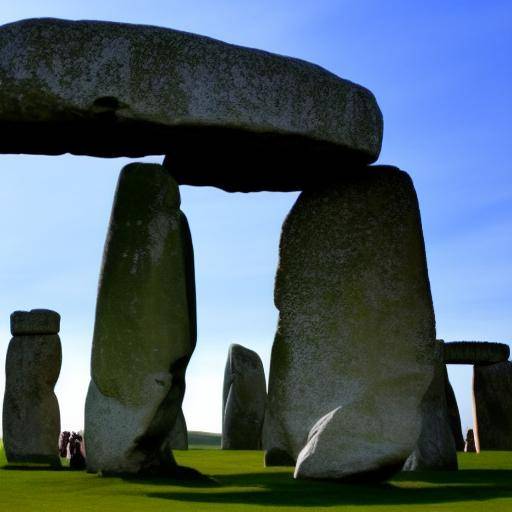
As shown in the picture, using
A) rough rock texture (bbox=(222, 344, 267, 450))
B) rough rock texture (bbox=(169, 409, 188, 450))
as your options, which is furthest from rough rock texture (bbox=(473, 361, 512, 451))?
rough rock texture (bbox=(169, 409, 188, 450))

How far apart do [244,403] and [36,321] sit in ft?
16.8

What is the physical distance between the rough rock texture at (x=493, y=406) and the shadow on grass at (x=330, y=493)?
9.45 meters

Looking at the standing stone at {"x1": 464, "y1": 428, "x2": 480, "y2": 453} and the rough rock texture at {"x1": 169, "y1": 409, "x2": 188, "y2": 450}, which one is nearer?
the rough rock texture at {"x1": 169, "y1": 409, "x2": 188, "y2": 450}

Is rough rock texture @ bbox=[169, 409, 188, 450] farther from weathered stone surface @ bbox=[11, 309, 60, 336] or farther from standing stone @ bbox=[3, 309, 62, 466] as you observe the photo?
weathered stone surface @ bbox=[11, 309, 60, 336]

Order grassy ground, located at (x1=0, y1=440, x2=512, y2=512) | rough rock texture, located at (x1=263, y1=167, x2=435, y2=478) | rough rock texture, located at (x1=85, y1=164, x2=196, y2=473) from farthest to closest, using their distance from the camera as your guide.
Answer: rough rock texture, located at (x1=263, y1=167, x2=435, y2=478) → rough rock texture, located at (x1=85, y1=164, x2=196, y2=473) → grassy ground, located at (x1=0, y1=440, x2=512, y2=512)

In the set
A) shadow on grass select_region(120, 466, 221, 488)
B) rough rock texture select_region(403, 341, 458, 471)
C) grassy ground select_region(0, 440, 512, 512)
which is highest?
rough rock texture select_region(403, 341, 458, 471)

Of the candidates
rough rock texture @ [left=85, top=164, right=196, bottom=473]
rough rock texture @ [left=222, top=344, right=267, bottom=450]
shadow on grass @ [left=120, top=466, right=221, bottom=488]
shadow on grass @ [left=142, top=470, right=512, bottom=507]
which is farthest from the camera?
rough rock texture @ [left=222, top=344, right=267, bottom=450]

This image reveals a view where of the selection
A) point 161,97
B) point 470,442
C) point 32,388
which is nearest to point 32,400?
point 32,388

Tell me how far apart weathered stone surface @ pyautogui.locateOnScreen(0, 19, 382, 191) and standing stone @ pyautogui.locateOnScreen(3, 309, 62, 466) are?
164 inches

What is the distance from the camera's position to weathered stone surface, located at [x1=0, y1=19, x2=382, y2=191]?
7887 millimetres

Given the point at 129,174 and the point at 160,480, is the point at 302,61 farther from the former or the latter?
the point at 160,480

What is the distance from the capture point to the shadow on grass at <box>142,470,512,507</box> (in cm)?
686

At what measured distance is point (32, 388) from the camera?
490 inches

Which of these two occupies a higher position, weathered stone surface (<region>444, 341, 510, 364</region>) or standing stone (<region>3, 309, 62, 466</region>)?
weathered stone surface (<region>444, 341, 510, 364</region>)
